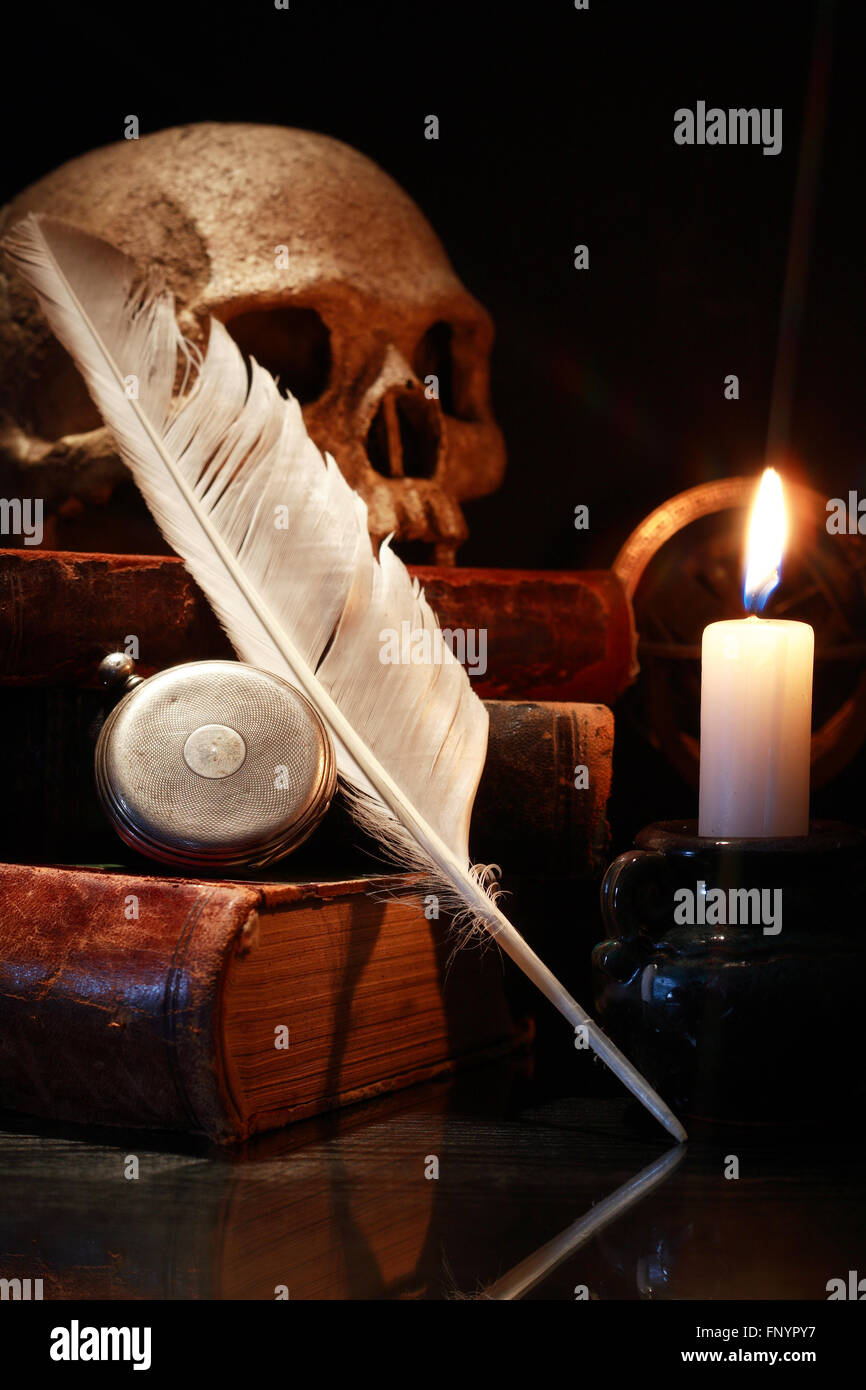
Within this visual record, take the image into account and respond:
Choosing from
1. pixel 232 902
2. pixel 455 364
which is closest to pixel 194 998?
pixel 232 902

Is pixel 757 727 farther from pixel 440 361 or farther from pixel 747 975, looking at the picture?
pixel 440 361

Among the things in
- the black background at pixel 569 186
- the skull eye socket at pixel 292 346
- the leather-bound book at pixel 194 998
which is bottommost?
the leather-bound book at pixel 194 998

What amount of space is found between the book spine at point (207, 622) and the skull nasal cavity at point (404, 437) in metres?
0.33

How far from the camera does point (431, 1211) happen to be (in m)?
0.88

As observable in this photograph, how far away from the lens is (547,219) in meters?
1.91

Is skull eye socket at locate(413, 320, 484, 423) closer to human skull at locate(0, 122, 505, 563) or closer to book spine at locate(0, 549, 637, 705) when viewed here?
→ human skull at locate(0, 122, 505, 563)

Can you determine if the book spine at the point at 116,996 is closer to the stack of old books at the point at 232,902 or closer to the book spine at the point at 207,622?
the stack of old books at the point at 232,902

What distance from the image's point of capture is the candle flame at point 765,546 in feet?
3.55

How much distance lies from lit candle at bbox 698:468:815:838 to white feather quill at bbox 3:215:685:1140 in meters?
0.21

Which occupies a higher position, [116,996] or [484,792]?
[484,792]

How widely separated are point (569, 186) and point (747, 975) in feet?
4.26

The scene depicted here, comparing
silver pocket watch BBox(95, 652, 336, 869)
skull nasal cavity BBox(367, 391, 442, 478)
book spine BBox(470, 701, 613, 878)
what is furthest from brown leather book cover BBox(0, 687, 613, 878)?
skull nasal cavity BBox(367, 391, 442, 478)

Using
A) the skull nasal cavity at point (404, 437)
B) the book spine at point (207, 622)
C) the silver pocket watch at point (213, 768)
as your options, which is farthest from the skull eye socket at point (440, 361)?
the silver pocket watch at point (213, 768)
